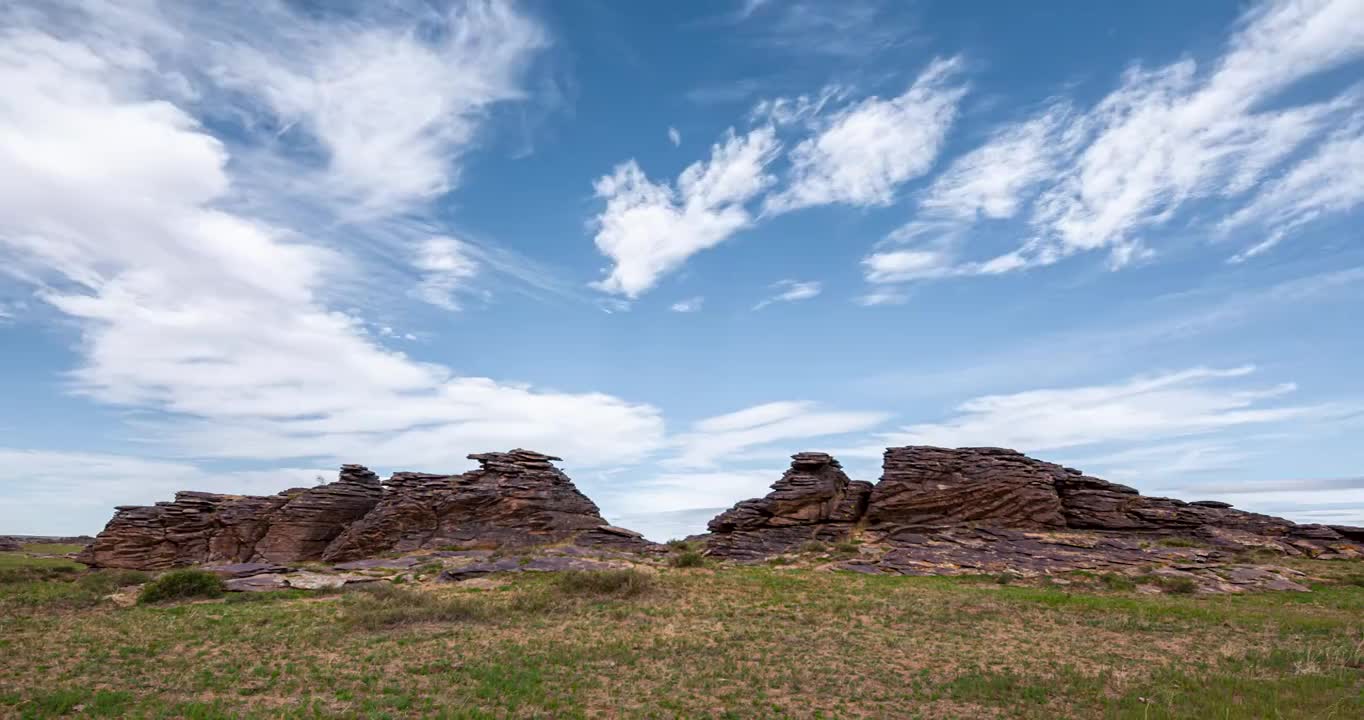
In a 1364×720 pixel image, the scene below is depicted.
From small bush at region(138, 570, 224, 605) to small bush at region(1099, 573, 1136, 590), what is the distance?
49220 mm

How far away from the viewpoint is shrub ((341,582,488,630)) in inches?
1047

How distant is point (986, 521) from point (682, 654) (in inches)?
1591

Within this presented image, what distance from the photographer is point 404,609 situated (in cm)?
2783

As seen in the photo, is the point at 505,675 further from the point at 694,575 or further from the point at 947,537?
the point at 947,537

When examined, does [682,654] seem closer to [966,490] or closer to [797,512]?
[797,512]

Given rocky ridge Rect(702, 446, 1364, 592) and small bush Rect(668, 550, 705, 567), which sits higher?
rocky ridge Rect(702, 446, 1364, 592)

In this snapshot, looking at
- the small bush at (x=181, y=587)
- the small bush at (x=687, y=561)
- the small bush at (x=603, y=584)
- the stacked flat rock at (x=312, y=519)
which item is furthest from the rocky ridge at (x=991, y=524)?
the stacked flat rock at (x=312, y=519)

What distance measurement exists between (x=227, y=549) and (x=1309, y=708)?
78.8 m

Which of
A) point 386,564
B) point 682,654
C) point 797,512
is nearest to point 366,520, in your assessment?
point 386,564

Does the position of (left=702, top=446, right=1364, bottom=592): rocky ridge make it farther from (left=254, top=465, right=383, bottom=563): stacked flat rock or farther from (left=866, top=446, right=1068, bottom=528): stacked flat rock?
(left=254, top=465, right=383, bottom=563): stacked flat rock

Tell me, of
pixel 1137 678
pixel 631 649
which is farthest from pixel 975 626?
pixel 631 649

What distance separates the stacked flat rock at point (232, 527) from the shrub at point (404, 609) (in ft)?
121

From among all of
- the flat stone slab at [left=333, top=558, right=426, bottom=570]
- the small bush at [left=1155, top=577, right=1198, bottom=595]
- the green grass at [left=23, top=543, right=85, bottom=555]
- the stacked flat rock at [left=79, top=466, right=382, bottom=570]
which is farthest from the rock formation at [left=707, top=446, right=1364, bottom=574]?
the green grass at [left=23, top=543, right=85, bottom=555]

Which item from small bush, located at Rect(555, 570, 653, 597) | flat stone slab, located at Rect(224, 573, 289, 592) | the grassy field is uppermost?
small bush, located at Rect(555, 570, 653, 597)
